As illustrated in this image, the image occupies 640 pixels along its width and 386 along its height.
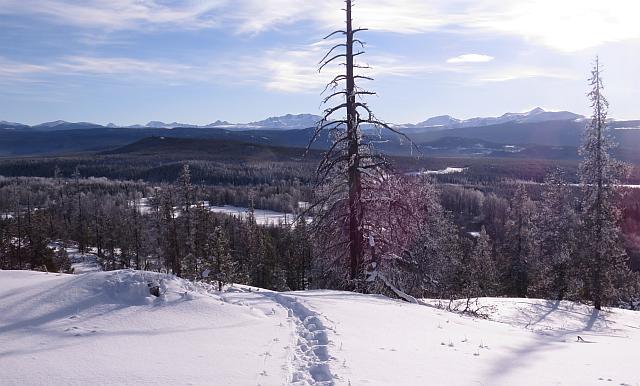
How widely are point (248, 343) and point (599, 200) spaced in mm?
28787

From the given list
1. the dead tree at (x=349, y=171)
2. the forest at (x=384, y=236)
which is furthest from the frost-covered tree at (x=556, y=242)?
the dead tree at (x=349, y=171)

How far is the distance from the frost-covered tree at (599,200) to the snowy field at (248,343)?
782 inches

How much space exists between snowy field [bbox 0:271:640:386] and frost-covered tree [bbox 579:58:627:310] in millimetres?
19859

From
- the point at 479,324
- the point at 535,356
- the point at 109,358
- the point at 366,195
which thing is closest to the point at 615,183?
the point at 366,195

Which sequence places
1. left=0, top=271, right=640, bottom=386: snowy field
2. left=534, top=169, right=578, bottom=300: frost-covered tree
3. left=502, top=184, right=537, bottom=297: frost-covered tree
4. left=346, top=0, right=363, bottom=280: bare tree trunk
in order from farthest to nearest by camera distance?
left=502, top=184, right=537, bottom=297: frost-covered tree < left=534, top=169, right=578, bottom=300: frost-covered tree < left=346, top=0, right=363, bottom=280: bare tree trunk < left=0, top=271, right=640, bottom=386: snowy field

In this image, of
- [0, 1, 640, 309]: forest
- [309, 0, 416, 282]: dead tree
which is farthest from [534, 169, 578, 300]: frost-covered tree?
[309, 0, 416, 282]: dead tree

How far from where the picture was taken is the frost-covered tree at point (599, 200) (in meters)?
31.0

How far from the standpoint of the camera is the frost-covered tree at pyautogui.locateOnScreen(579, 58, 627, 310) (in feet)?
102

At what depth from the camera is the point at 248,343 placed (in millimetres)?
9336

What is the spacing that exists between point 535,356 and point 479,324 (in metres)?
3.72

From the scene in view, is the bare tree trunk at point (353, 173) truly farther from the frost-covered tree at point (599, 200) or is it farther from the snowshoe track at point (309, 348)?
the frost-covered tree at point (599, 200)

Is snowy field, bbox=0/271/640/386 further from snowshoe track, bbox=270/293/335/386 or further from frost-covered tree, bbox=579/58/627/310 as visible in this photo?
frost-covered tree, bbox=579/58/627/310

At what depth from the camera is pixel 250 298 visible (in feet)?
45.2

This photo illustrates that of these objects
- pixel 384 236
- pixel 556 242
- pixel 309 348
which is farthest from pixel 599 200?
pixel 309 348
